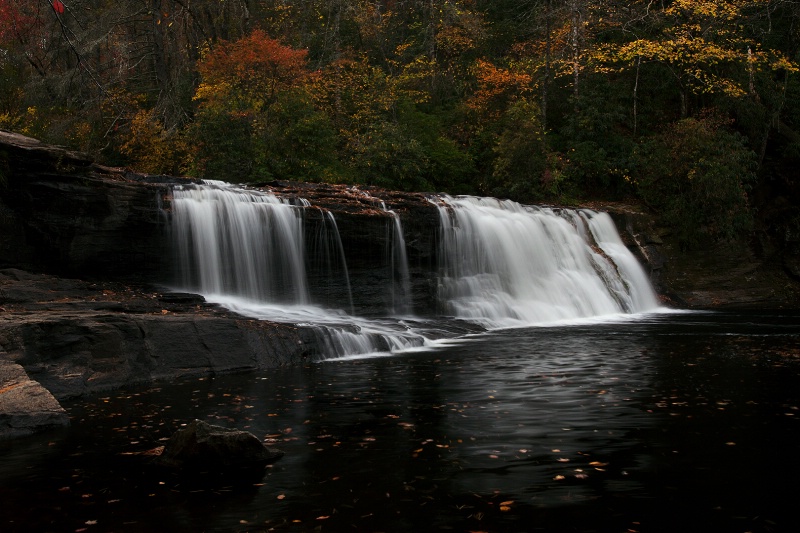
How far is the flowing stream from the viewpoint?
653 inches

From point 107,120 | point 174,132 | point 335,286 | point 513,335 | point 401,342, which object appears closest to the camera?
point 401,342

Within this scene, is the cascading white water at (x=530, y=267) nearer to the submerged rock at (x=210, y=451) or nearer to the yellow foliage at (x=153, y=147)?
the yellow foliage at (x=153, y=147)

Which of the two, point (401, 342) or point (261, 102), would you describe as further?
point (261, 102)

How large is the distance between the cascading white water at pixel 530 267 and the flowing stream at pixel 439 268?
4cm

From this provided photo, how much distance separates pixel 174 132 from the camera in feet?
89.6

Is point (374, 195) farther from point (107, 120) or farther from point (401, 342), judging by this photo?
point (107, 120)

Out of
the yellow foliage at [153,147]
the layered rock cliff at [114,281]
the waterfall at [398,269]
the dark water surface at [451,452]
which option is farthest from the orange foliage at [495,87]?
the dark water surface at [451,452]

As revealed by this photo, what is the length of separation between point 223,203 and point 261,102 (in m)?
11.6

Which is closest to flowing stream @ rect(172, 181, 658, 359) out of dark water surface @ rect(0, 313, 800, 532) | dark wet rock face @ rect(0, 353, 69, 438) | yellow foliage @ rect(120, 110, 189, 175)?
dark water surface @ rect(0, 313, 800, 532)

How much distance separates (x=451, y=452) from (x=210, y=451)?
7.53ft

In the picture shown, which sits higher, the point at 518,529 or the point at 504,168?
the point at 504,168

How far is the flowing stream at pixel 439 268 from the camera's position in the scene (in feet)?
54.4

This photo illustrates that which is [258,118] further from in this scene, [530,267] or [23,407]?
[23,407]

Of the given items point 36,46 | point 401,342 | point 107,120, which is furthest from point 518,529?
point 36,46
